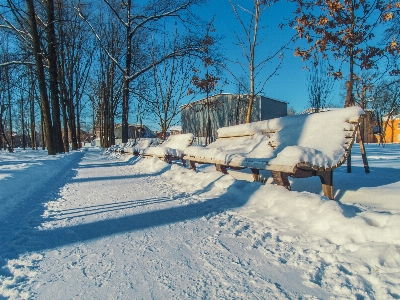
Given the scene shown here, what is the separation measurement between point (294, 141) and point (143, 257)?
297 centimetres

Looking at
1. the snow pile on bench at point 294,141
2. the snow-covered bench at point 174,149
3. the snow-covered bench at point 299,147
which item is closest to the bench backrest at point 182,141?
the snow-covered bench at point 174,149

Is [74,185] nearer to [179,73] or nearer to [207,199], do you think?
[207,199]

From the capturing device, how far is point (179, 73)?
1381 cm

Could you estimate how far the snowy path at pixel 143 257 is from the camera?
1622 millimetres

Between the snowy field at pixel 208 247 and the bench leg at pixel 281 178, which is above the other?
the bench leg at pixel 281 178

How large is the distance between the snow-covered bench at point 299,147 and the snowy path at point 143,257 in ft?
2.51

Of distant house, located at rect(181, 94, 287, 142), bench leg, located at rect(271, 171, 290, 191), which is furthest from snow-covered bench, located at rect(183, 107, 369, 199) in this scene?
distant house, located at rect(181, 94, 287, 142)

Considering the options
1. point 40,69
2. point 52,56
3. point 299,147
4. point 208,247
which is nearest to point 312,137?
point 299,147

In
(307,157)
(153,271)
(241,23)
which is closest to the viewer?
(153,271)

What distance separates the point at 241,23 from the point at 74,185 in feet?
22.9

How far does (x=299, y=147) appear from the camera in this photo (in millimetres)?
3148

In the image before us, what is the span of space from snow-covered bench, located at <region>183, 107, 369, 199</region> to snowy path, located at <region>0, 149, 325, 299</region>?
76 cm

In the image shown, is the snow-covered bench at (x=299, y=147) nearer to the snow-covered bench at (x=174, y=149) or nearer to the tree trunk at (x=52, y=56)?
the snow-covered bench at (x=174, y=149)

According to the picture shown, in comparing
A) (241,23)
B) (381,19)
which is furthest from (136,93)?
(381,19)
